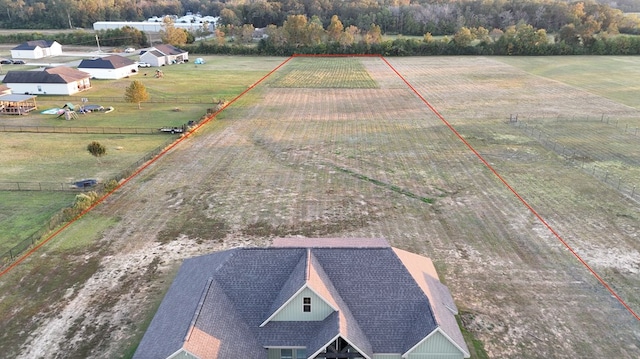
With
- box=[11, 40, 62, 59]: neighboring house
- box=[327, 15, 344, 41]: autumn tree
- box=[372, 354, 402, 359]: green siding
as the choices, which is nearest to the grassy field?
box=[372, 354, 402, 359]: green siding

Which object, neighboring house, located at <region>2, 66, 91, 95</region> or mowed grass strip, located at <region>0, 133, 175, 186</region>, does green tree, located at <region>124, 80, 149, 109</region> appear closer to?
mowed grass strip, located at <region>0, 133, 175, 186</region>

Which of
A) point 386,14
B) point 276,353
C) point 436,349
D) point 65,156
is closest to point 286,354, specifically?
point 276,353

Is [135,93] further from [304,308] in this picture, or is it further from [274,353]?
[274,353]

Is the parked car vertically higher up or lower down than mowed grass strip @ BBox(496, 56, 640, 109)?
lower down

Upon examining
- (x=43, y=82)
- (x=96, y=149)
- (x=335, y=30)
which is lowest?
(x=96, y=149)

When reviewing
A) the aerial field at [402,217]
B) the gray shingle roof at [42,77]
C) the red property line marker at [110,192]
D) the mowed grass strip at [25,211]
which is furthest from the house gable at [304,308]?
the gray shingle roof at [42,77]
